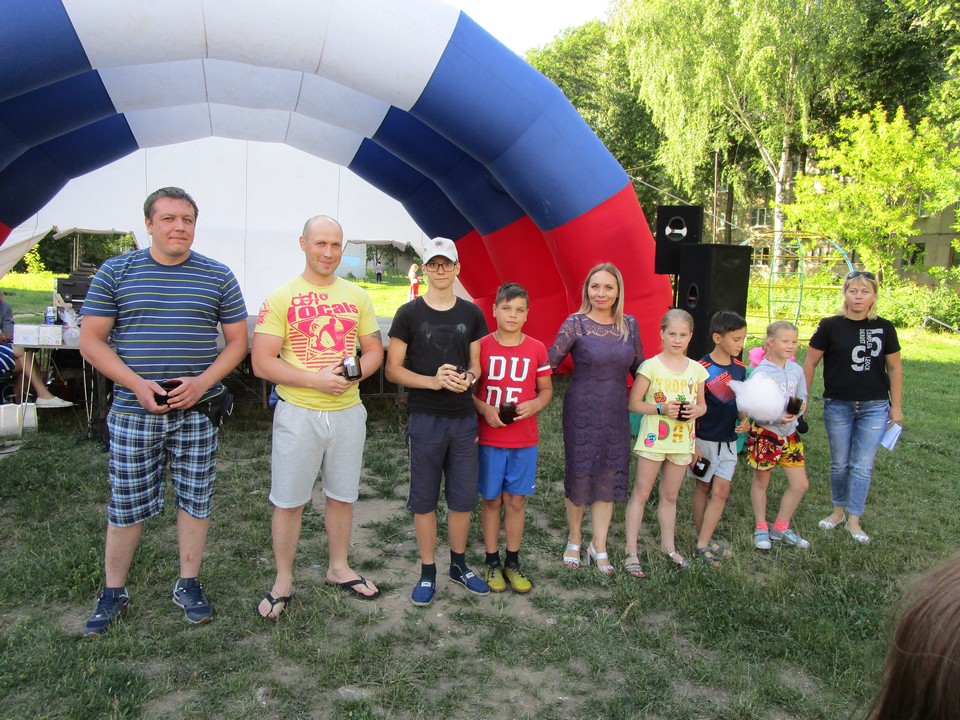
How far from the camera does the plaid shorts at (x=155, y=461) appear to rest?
10.1ft

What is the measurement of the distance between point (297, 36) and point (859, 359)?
15.2 ft

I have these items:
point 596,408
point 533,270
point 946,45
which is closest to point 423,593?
point 596,408

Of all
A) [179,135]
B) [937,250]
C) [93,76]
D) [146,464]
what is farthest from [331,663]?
[937,250]

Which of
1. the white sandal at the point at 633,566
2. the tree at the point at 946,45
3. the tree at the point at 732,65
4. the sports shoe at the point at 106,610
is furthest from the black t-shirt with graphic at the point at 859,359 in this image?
the tree at the point at 732,65

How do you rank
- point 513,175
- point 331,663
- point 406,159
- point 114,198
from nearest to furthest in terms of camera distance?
point 331,663 → point 513,175 → point 406,159 → point 114,198

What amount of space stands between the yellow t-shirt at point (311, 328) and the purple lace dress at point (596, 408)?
1.16 metres

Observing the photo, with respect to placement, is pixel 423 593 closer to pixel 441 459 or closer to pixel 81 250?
pixel 441 459

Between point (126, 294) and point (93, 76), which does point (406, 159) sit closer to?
point (93, 76)

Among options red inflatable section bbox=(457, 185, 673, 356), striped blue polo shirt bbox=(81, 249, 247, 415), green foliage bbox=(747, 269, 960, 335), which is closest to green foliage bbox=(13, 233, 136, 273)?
red inflatable section bbox=(457, 185, 673, 356)

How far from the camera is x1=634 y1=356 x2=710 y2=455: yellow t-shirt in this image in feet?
12.7

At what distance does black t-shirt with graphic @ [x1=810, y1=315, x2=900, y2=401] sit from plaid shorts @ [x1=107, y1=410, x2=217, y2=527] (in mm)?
3731

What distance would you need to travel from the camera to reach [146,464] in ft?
10.3

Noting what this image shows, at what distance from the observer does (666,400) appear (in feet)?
12.6

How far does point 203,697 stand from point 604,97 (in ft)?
98.5
